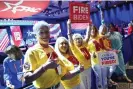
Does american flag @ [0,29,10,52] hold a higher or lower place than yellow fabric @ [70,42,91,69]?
higher

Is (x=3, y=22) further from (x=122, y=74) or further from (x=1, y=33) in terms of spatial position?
(x=122, y=74)

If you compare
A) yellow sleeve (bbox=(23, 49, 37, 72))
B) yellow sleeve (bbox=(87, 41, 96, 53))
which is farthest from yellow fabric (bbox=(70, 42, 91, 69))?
yellow sleeve (bbox=(23, 49, 37, 72))

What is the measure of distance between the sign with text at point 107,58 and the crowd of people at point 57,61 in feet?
0.46

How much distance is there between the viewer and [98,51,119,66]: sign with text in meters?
4.19

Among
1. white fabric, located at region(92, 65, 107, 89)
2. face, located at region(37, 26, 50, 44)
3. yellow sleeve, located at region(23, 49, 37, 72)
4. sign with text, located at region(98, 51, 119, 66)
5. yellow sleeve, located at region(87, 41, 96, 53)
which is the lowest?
white fabric, located at region(92, 65, 107, 89)

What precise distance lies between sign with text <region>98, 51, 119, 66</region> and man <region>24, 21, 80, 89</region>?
1.87 m

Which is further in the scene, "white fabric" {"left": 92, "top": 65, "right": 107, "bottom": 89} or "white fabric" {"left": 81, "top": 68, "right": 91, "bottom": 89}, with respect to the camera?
"white fabric" {"left": 92, "top": 65, "right": 107, "bottom": 89}

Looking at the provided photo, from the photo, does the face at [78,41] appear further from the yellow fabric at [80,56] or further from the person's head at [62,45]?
the person's head at [62,45]

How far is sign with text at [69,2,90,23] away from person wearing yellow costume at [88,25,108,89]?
486 mm

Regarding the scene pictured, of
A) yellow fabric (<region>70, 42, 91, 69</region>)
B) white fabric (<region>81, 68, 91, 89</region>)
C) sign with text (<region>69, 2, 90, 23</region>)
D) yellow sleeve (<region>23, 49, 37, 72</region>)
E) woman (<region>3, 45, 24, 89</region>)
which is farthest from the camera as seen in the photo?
white fabric (<region>81, 68, 91, 89</region>)

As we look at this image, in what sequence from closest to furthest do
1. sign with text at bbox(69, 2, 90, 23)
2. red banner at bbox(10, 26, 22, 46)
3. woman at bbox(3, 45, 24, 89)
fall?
woman at bbox(3, 45, 24, 89) < sign with text at bbox(69, 2, 90, 23) < red banner at bbox(10, 26, 22, 46)

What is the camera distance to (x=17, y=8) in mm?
5480

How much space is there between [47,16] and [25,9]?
13.4 feet

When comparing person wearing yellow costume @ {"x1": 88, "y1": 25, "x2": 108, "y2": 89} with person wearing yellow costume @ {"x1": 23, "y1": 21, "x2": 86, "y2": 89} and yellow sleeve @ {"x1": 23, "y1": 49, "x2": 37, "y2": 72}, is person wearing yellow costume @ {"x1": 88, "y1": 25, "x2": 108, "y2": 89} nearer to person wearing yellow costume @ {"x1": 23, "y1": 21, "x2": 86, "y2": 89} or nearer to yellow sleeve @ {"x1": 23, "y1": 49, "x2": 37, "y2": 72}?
person wearing yellow costume @ {"x1": 23, "y1": 21, "x2": 86, "y2": 89}
